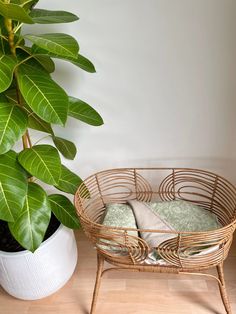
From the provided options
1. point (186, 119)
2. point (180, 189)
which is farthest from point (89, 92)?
point (180, 189)

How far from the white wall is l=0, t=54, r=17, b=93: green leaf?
0.41 m

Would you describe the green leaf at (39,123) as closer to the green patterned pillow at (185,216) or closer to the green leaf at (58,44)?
the green leaf at (58,44)

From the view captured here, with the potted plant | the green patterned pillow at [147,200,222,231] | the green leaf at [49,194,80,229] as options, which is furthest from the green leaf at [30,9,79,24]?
the green patterned pillow at [147,200,222,231]

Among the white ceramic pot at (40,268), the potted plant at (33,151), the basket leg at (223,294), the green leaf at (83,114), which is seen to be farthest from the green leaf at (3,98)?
the basket leg at (223,294)

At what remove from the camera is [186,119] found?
136 cm

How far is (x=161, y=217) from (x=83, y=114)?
22.5 inches

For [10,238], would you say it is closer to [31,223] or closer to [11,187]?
[31,223]

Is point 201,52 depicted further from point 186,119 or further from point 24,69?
point 24,69

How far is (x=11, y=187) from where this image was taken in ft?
3.23

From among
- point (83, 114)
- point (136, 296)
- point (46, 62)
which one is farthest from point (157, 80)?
point (136, 296)

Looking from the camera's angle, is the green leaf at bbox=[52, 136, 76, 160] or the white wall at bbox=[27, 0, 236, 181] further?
the green leaf at bbox=[52, 136, 76, 160]

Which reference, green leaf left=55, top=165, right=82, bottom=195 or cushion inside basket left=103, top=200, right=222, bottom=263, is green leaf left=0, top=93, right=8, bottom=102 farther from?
cushion inside basket left=103, top=200, right=222, bottom=263

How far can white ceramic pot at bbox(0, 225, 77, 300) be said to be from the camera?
1224 mm

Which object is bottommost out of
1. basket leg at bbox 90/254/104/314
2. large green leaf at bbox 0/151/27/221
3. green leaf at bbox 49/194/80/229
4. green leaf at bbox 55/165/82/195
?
basket leg at bbox 90/254/104/314
